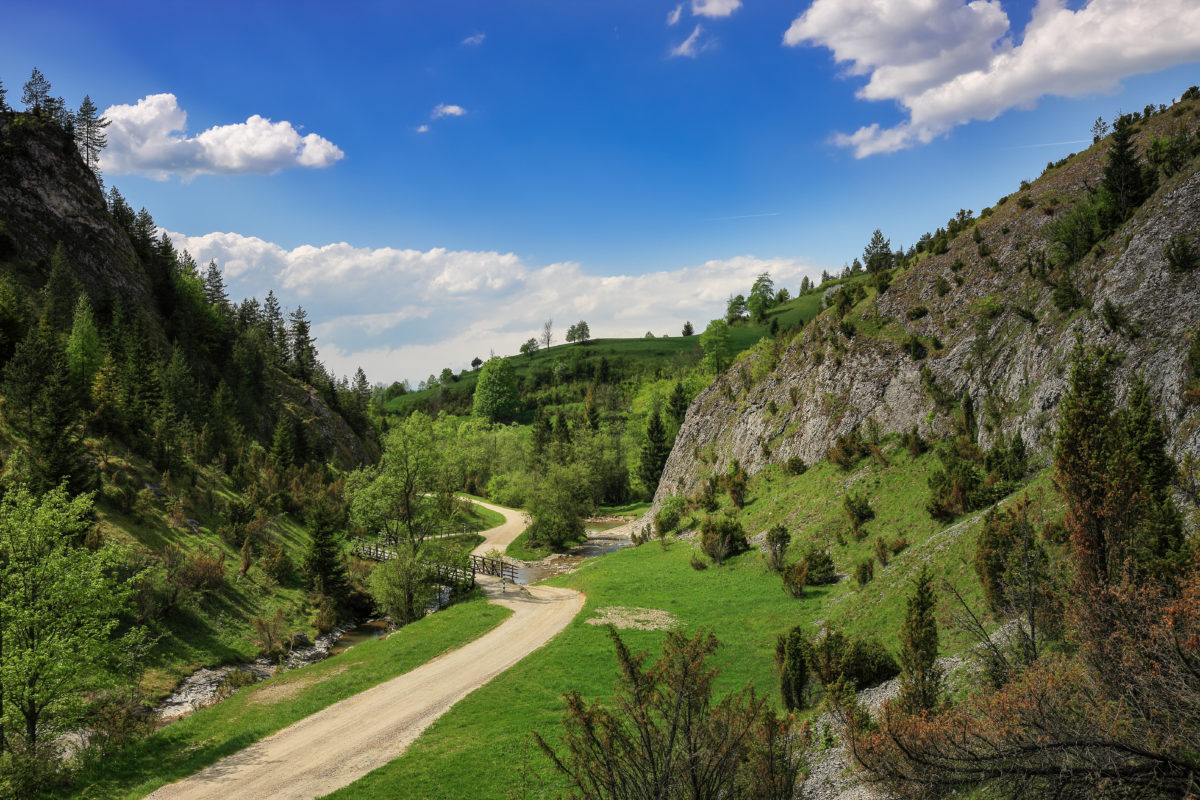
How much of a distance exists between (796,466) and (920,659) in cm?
2751

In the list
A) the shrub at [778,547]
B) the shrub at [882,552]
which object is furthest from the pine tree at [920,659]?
the shrub at [778,547]

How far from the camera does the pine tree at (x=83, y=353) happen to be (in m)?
44.2

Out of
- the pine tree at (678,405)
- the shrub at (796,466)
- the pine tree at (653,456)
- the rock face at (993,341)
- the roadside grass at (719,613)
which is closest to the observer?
the roadside grass at (719,613)

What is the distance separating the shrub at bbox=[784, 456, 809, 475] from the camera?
41281 millimetres

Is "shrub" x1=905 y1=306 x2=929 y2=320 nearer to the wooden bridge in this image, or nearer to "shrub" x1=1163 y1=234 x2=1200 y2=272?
"shrub" x1=1163 y1=234 x2=1200 y2=272

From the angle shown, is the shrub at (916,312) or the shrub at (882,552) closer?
the shrub at (882,552)

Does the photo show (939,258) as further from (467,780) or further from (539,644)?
(467,780)

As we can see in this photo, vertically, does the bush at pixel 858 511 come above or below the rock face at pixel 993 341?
below

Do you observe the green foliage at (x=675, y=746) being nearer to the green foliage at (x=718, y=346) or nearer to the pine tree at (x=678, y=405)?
the pine tree at (x=678, y=405)

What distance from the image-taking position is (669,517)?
164 ft

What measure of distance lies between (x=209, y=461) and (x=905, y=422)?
2246 inches

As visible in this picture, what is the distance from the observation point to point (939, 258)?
1683 inches

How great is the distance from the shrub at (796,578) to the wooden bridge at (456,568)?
20110mm

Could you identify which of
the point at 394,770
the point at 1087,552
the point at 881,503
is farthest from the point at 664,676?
the point at 881,503
